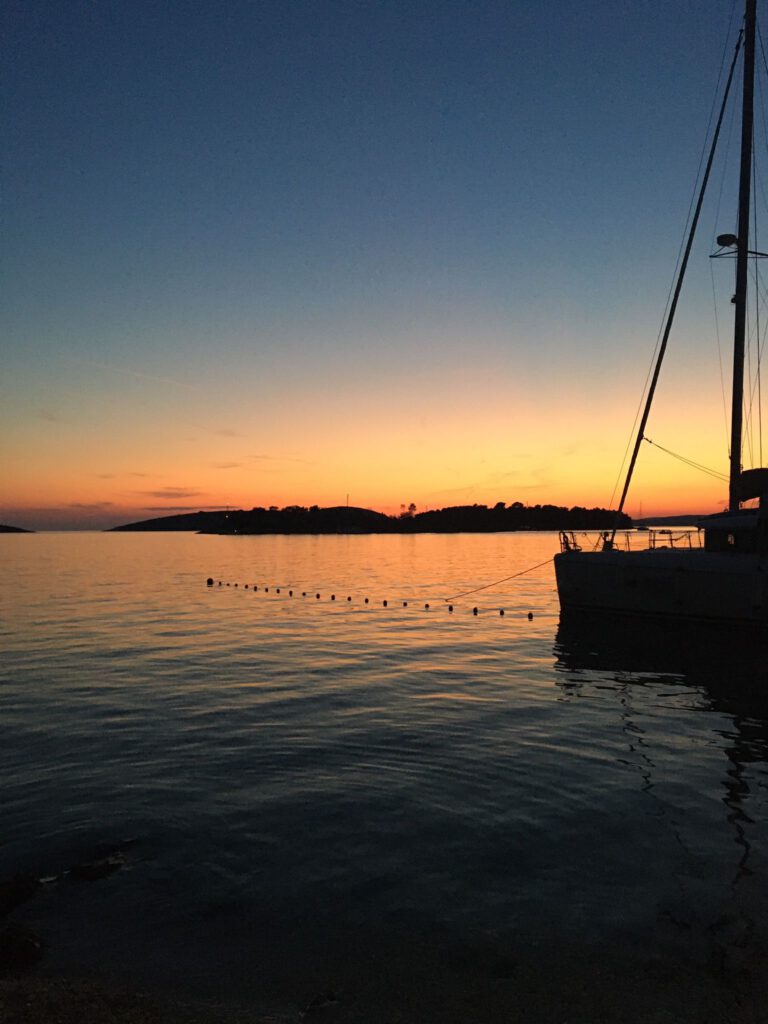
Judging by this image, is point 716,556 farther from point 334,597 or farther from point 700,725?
point 334,597

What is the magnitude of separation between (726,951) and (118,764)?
1153 centimetres

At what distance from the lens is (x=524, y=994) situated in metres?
6.59

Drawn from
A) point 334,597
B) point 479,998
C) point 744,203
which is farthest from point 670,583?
point 334,597

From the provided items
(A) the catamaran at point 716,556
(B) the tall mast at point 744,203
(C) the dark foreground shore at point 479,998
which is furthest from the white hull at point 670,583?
(C) the dark foreground shore at point 479,998

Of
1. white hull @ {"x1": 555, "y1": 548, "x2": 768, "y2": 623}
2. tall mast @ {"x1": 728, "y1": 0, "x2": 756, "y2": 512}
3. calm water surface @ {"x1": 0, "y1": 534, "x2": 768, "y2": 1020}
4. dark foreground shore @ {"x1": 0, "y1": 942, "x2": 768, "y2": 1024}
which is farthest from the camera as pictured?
tall mast @ {"x1": 728, "y1": 0, "x2": 756, "y2": 512}

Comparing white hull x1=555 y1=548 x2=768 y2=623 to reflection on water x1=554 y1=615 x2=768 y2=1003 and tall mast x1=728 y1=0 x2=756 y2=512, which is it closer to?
reflection on water x1=554 y1=615 x2=768 y2=1003

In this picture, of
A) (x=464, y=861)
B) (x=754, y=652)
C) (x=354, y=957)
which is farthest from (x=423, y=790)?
(x=754, y=652)

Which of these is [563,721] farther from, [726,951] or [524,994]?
[524,994]

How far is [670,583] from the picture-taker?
1214 inches

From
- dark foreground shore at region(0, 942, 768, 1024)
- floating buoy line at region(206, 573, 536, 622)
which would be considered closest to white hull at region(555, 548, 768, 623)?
floating buoy line at region(206, 573, 536, 622)

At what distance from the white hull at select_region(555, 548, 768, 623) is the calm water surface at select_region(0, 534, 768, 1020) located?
2.68 metres

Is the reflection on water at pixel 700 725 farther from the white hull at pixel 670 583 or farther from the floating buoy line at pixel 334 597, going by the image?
the floating buoy line at pixel 334 597

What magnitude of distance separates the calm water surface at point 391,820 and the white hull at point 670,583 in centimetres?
268

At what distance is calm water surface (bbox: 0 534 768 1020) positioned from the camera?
729 centimetres
